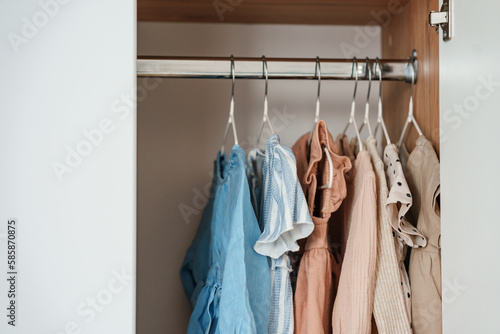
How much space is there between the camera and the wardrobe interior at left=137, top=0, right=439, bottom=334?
1.48m

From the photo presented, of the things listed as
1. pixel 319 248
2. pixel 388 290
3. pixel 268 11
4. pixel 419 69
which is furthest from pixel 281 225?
pixel 268 11

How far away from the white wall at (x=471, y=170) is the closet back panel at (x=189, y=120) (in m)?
0.61

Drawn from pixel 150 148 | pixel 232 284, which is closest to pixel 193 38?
pixel 150 148

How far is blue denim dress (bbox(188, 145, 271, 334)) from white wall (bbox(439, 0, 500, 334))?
1.17ft

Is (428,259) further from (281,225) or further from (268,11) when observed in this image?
(268,11)

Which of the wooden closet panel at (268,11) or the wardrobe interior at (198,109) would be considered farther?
the wardrobe interior at (198,109)

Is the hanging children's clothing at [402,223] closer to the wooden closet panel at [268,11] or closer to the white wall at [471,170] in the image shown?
the white wall at [471,170]

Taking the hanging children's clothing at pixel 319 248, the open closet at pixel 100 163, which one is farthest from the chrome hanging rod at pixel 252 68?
the hanging children's clothing at pixel 319 248

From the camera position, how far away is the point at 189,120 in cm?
151

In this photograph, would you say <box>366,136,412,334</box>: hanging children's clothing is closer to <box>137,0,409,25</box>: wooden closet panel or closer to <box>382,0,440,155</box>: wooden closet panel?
<box>382,0,440,155</box>: wooden closet panel

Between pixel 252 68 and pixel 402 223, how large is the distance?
485 mm

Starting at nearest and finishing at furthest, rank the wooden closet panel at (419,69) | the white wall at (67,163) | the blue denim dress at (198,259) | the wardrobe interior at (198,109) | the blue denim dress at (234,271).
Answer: the white wall at (67,163) → the blue denim dress at (234,271) → the wooden closet panel at (419,69) → the blue denim dress at (198,259) → the wardrobe interior at (198,109)

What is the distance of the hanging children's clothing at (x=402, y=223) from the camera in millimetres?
1063

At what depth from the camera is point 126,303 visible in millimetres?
891
